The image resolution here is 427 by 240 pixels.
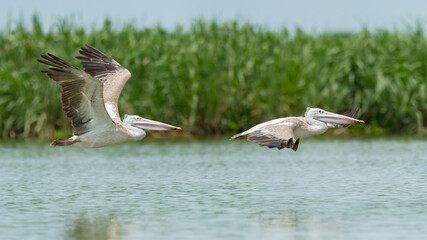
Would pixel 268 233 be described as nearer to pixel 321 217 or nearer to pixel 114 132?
pixel 321 217

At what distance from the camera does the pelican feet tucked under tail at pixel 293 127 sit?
9078mm

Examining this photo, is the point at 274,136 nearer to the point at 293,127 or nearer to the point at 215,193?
the point at 293,127

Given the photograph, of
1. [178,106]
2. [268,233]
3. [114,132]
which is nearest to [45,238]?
[268,233]

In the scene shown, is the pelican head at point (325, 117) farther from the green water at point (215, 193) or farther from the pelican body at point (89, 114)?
the pelican body at point (89, 114)

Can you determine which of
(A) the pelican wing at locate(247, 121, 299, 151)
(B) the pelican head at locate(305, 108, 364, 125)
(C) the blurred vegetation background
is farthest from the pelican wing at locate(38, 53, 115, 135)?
(C) the blurred vegetation background

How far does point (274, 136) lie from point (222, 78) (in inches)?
426

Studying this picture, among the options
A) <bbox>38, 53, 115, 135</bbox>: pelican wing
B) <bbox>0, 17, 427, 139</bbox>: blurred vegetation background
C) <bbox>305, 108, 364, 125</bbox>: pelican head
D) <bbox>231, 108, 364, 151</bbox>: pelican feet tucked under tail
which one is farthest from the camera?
<bbox>0, 17, 427, 139</bbox>: blurred vegetation background

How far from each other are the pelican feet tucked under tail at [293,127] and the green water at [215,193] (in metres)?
0.74

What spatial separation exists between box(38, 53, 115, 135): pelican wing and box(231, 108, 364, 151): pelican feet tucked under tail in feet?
5.41

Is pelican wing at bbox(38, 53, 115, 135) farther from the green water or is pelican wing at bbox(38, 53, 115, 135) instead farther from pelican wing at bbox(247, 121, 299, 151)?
pelican wing at bbox(247, 121, 299, 151)

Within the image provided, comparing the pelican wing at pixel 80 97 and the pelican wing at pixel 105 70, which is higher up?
the pelican wing at pixel 105 70

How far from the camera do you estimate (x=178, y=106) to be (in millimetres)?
19562

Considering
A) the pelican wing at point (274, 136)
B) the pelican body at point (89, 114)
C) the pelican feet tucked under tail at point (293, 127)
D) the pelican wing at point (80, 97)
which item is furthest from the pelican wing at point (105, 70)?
the pelican wing at point (274, 136)

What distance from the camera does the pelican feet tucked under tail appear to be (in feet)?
29.8
